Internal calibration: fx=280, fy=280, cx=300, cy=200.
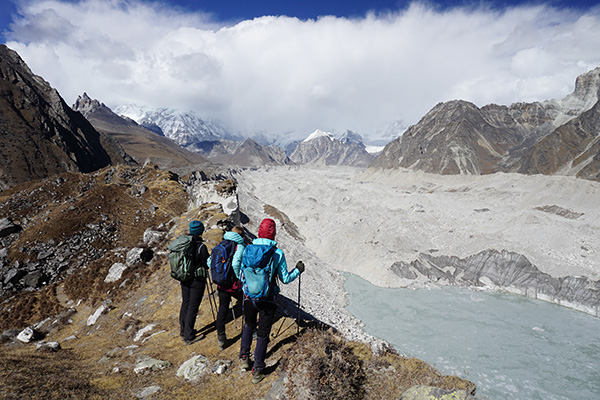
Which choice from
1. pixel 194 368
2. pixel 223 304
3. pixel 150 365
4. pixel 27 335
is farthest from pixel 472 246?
pixel 27 335

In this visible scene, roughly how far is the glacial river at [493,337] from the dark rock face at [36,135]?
69152mm

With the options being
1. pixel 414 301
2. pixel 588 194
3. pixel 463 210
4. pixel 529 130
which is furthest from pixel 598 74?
pixel 414 301

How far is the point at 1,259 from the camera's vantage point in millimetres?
20125

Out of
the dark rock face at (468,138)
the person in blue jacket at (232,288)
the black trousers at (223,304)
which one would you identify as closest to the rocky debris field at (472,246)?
the person in blue jacket at (232,288)

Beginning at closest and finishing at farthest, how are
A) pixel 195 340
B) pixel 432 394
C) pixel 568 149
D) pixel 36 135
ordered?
pixel 432 394
pixel 195 340
pixel 36 135
pixel 568 149

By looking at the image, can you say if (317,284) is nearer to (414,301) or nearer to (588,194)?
(414,301)

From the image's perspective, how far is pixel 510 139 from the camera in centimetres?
15238

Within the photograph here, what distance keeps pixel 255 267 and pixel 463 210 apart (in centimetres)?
8082

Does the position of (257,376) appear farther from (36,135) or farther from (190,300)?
(36,135)

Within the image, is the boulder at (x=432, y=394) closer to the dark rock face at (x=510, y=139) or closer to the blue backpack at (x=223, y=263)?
the blue backpack at (x=223, y=263)

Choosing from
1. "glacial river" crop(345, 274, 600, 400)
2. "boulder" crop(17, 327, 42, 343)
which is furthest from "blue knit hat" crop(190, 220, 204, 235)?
"glacial river" crop(345, 274, 600, 400)

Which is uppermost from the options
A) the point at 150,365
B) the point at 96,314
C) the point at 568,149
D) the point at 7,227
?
the point at 568,149

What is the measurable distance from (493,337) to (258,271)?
28.7 m

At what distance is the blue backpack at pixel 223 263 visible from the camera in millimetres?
7621
